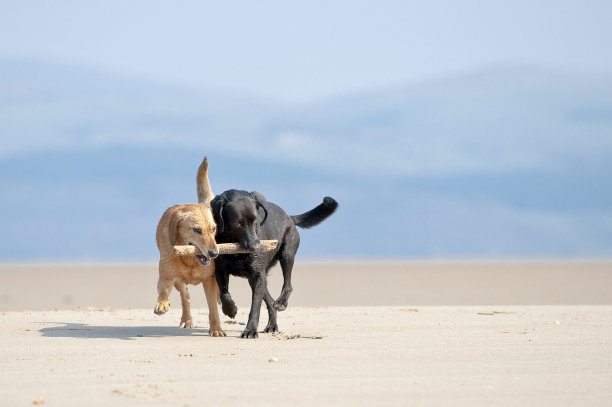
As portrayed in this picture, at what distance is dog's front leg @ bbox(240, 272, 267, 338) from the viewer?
10070 millimetres

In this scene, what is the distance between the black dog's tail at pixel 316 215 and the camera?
478 inches

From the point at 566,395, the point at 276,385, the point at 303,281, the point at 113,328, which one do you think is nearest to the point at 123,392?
the point at 276,385

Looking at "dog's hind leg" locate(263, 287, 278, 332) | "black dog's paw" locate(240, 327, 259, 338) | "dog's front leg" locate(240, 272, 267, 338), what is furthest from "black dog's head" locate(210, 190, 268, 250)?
"dog's hind leg" locate(263, 287, 278, 332)

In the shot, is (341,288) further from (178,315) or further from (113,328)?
(113,328)

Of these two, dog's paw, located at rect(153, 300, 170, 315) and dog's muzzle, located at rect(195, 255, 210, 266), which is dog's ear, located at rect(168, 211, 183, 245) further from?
dog's paw, located at rect(153, 300, 170, 315)

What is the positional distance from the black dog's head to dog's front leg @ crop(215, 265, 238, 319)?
364mm

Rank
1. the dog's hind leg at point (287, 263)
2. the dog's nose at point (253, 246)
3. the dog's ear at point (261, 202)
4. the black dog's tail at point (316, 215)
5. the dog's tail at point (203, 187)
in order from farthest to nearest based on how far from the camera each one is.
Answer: the black dog's tail at point (316, 215) → the dog's tail at point (203, 187) → the dog's hind leg at point (287, 263) → the dog's ear at point (261, 202) → the dog's nose at point (253, 246)

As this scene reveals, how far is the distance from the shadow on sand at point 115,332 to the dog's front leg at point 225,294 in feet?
1.80

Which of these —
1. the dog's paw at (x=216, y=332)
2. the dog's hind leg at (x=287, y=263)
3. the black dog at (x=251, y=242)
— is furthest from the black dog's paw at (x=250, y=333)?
the dog's hind leg at (x=287, y=263)

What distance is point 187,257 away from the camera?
10031 millimetres

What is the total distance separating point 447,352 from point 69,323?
18.0 ft

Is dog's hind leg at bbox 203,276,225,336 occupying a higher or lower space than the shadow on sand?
higher

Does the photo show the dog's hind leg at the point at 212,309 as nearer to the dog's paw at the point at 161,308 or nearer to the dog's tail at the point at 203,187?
the dog's paw at the point at 161,308

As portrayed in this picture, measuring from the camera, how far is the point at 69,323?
12.1 m
